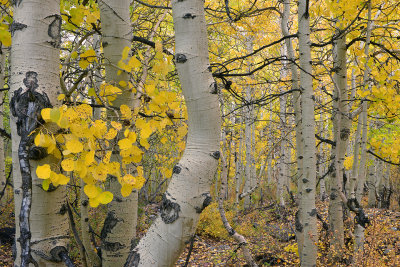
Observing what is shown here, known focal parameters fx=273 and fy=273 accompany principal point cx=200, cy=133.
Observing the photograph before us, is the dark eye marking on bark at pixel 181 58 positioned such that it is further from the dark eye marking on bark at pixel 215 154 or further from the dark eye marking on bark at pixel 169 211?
the dark eye marking on bark at pixel 169 211

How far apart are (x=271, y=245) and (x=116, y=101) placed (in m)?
4.44

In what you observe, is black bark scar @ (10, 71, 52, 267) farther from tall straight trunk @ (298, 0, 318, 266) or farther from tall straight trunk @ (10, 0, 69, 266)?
tall straight trunk @ (298, 0, 318, 266)

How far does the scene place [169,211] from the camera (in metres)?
1.02

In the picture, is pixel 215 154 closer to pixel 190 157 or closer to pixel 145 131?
pixel 190 157

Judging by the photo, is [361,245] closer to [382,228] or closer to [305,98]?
[382,228]

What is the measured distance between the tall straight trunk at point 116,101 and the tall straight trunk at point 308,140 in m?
1.75

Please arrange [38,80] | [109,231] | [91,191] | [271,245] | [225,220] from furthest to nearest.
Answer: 1. [271,245]
2. [225,220]
3. [109,231]
4. [38,80]
5. [91,191]

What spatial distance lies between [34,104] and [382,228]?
4353 mm

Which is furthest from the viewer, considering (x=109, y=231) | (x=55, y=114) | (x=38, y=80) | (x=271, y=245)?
(x=271, y=245)

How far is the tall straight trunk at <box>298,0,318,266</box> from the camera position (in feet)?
8.82

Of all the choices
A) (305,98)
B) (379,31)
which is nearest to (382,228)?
(305,98)

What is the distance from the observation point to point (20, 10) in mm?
1114

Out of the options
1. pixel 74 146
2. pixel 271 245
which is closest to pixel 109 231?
pixel 74 146

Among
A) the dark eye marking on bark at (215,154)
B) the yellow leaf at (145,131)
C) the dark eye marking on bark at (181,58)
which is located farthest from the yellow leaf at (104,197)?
the dark eye marking on bark at (181,58)
